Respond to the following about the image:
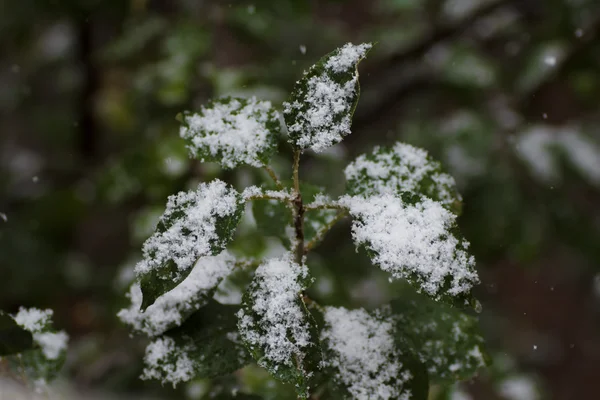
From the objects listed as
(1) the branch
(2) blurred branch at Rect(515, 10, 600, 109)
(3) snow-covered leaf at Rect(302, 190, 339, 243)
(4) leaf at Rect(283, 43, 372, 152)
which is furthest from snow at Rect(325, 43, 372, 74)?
(2) blurred branch at Rect(515, 10, 600, 109)

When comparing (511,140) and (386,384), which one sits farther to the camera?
(511,140)

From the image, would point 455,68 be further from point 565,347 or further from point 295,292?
point 565,347

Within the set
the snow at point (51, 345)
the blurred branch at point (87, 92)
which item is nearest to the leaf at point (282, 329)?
the snow at point (51, 345)

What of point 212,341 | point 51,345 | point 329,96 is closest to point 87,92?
point 51,345

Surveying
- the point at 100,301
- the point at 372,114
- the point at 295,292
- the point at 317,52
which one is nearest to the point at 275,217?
the point at 295,292

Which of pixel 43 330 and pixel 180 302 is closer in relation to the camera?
pixel 180 302

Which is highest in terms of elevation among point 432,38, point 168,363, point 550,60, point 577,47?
point 432,38

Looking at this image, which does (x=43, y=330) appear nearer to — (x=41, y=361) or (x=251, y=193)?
(x=41, y=361)
